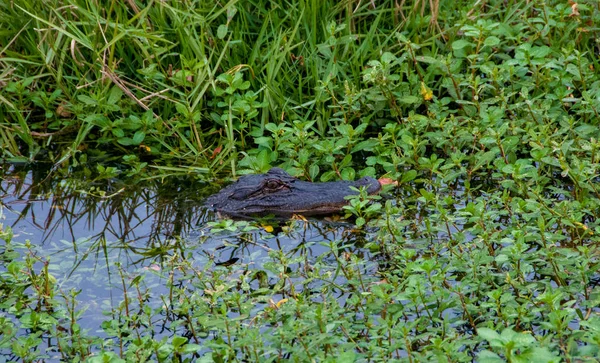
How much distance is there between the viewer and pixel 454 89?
6.45 meters

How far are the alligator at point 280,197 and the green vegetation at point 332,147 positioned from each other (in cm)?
21

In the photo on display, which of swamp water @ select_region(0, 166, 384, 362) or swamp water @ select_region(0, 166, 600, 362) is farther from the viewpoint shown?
swamp water @ select_region(0, 166, 384, 362)

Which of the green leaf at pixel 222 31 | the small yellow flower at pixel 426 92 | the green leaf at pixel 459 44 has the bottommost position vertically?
the small yellow flower at pixel 426 92

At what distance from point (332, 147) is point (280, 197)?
20.0 inches

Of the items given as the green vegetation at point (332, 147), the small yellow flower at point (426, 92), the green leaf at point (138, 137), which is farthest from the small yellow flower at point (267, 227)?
the small yellow flower at point (426, 92)

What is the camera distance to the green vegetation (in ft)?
13.7

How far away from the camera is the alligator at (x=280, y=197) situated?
19.0 ft

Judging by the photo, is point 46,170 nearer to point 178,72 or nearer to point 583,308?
point 178,72

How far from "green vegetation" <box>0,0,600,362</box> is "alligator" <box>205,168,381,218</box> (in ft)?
0.67

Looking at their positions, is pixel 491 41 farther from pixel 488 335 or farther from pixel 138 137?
pixel 488 335

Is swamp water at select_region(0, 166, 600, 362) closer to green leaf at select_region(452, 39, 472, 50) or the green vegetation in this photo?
the green vegetation

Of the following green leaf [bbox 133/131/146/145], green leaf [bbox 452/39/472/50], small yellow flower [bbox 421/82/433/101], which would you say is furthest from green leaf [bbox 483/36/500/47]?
green leaf [bbox 133/131/146/145]

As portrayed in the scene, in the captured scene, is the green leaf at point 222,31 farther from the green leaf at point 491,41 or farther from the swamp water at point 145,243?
the green leaf at point 491,41

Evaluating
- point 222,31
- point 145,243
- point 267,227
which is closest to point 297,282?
point 267,227
